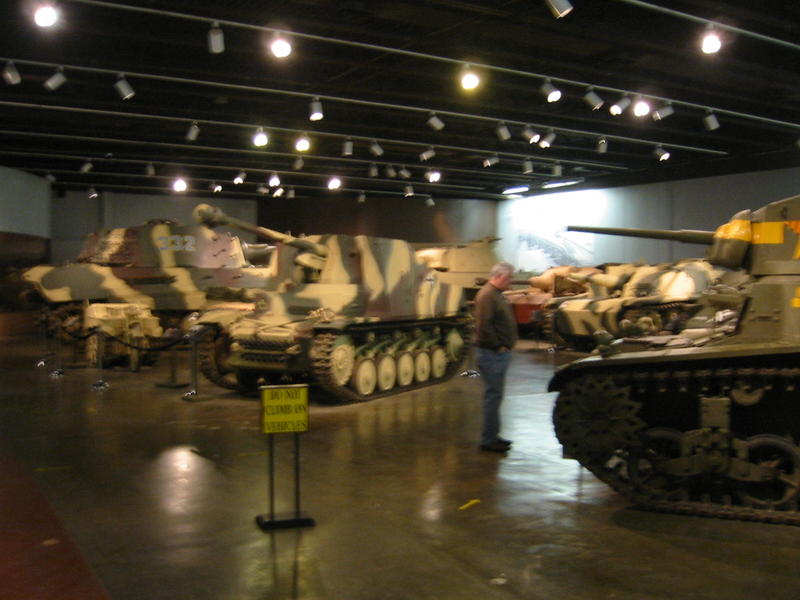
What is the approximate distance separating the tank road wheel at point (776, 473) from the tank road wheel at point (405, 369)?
6.49 meters

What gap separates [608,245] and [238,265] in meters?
9.39

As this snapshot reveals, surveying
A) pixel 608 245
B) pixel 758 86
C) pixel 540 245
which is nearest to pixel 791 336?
pixel 758 86

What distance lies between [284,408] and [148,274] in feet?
42.3

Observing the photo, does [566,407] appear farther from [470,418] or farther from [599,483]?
[470,418]

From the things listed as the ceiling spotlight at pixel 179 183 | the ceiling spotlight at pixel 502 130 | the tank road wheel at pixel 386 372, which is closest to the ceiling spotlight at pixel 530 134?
the ceiling spotlight at pixel 502 130

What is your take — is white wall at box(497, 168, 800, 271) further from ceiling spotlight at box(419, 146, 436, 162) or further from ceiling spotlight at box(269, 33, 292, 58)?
ceiling spotlight at box(269, 33, 292, 58)

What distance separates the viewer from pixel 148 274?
58.0 feet

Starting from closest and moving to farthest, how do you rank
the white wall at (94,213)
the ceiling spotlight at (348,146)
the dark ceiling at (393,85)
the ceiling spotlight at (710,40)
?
the dark ceiling at (393,85) → the ceiling spotlight at (710,40) → the ceiling spotlight at (348,146) → the white wall at (94,213)

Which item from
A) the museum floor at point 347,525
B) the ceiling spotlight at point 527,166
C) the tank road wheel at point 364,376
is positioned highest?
the ceiling spotlight at point 527,166

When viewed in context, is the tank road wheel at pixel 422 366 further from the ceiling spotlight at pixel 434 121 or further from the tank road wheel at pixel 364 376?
the ceiling spotlight at pixel 434 121

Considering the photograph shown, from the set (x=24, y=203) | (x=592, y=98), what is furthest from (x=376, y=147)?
(x=24, y=203)

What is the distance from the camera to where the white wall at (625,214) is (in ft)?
57.6

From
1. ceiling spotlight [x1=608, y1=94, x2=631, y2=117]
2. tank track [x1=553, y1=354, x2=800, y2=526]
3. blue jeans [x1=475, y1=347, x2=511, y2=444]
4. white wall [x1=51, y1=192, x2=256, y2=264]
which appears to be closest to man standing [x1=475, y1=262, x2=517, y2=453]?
blue jeans [x1=475, y1=347, x2=511, y2=444]

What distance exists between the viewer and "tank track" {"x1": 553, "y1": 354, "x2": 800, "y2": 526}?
6.02 meters
